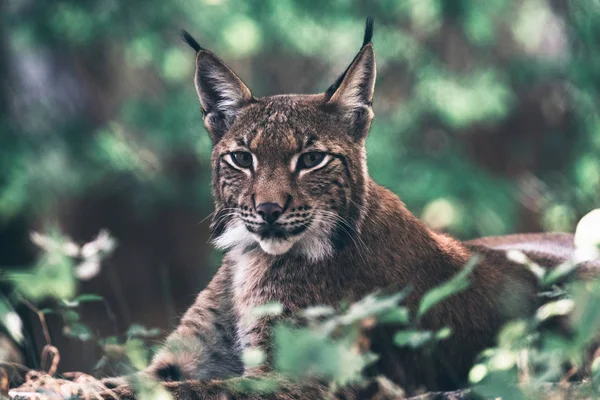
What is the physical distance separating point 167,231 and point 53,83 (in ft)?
8.57

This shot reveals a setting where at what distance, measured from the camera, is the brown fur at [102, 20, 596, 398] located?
153 inches

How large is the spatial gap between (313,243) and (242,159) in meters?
0.53

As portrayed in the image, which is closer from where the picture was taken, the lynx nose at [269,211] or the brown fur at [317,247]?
the lynx nose at [269,211]

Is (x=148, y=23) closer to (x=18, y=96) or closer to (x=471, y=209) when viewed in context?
(x=18, y=96)

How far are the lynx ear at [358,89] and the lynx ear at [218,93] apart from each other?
0.46 metres

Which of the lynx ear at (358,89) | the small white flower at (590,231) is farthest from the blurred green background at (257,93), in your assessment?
the small white flower at (590,231)

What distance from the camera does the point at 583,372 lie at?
3641mm

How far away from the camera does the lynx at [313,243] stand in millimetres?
3869

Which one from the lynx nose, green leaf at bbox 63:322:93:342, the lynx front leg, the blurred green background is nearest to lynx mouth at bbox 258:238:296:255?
the lynx nose

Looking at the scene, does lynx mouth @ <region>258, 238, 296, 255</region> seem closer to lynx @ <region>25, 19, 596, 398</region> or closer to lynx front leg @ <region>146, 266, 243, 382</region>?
lynx @ <region>25, 19, 596, 398</region>

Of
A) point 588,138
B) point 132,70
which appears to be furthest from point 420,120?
point 132,70

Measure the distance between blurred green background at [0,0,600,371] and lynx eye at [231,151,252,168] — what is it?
3.47 metres

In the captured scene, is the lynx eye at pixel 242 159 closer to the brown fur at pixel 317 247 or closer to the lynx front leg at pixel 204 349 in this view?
the brown fur at pixel 317 247

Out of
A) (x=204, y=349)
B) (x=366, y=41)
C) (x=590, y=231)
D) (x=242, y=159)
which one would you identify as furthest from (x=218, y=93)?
(x=590, y=231)
